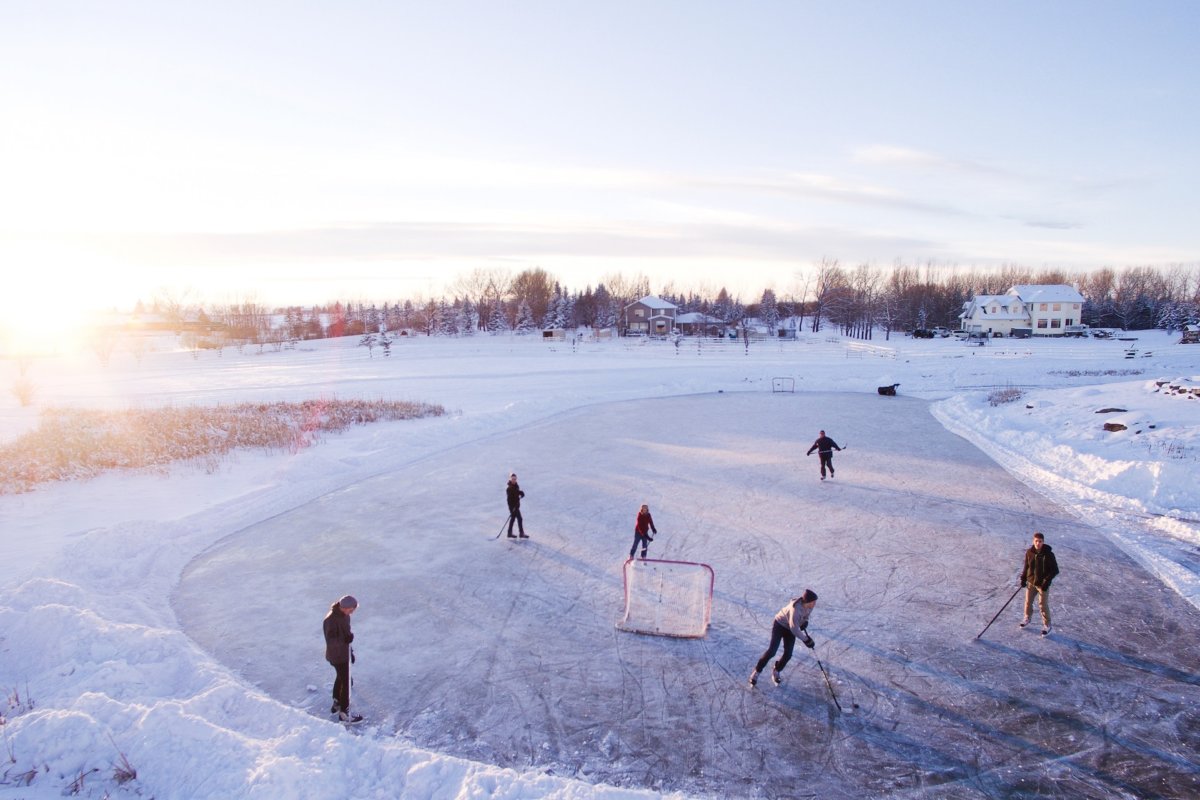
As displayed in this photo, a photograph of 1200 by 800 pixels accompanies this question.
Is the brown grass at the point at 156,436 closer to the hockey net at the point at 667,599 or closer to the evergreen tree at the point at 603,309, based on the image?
the hockey net at the point at 667,599

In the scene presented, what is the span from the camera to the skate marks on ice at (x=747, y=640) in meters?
6.58

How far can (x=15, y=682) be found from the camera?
751 cm

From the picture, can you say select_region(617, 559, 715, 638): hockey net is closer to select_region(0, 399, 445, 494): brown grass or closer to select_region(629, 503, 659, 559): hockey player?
select_region(629, 503, 659, 559): hockey player

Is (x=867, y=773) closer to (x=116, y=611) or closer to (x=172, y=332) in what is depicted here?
(x=116, y=611)

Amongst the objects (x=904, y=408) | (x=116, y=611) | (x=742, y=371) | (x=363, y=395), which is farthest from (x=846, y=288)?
(x=116, y=611)

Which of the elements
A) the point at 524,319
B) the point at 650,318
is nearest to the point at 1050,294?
the point at 650,318

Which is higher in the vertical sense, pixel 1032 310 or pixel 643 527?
pixel 1032 310

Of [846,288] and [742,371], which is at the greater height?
[846,288]

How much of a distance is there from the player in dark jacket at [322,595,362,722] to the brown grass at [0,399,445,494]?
13.2 meters

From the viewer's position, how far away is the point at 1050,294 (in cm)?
8175

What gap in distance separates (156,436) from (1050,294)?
314 ft

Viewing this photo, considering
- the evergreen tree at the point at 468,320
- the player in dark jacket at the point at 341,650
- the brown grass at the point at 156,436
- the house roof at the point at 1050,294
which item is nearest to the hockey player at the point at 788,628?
the player in dark jacket at the point at 341,650

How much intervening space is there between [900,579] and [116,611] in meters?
12.4

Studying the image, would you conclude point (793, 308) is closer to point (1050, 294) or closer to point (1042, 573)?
point (1050, 294)
